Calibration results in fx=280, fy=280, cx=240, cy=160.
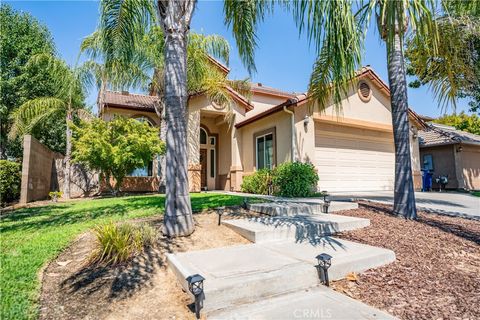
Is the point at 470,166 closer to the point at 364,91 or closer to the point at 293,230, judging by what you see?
the point at 364,91

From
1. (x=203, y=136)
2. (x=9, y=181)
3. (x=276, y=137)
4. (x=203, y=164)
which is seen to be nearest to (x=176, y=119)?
(x=276, y=137)

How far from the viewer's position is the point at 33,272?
399cm

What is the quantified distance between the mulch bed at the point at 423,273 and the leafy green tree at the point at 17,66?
21012mm

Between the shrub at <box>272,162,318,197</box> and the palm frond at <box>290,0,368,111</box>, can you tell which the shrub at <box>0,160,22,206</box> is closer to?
the shrub at <box>272,162,318,197</box>

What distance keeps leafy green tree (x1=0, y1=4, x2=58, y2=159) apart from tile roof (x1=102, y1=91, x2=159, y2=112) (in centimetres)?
480

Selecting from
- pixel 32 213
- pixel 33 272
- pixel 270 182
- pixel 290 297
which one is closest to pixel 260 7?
pixel 290 297

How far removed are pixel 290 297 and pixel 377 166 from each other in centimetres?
1408

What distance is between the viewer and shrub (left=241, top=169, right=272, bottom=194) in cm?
1272

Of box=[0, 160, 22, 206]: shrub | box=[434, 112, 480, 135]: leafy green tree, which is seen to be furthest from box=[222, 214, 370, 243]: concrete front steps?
box=[434, 112, 480, 135]: leafy green tree

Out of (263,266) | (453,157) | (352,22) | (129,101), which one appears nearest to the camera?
(352,22)

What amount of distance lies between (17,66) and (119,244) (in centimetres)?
2140

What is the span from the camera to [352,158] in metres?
14.6

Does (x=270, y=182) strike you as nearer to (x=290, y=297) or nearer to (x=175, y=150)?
(x=175, y=150)

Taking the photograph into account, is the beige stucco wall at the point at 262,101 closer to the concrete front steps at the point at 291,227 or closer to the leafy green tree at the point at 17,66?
the leafy green tree at the point at 17,66
